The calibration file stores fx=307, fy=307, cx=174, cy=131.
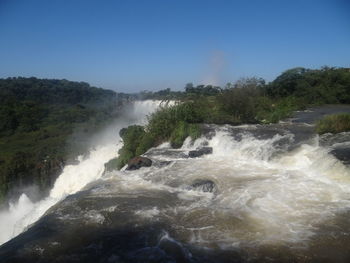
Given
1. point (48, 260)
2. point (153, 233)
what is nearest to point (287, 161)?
point (153, 233)

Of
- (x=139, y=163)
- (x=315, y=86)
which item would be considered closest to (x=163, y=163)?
(x=139, y=163)

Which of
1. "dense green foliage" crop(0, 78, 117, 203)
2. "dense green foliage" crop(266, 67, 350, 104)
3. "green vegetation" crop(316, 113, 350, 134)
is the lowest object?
"dense green foliage" crop(0, 78, 117, 203)

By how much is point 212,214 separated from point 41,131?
48289mm

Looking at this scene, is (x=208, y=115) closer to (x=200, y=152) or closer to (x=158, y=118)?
(x=158, y=118)

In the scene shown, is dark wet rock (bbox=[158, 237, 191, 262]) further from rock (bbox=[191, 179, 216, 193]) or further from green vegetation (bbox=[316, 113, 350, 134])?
green vegetation (bbox=[316, 113, 350, 134])

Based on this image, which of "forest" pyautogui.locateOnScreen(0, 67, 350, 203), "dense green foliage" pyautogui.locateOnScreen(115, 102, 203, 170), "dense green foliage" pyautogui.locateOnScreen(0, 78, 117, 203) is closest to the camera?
"dense green foliage" pyautogui.locateOnScreen(115, 102, 203, 170)

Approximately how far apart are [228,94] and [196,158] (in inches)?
416

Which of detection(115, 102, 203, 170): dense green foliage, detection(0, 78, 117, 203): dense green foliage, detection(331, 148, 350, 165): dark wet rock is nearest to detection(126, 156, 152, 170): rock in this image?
detection(115, 102, 203, 170): dense green foliage

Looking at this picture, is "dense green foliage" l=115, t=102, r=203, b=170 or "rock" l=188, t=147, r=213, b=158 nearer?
"rock" l=188, t=147, r=213, b=158

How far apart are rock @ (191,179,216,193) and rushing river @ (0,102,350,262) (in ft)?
0.13

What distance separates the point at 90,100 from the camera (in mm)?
91562

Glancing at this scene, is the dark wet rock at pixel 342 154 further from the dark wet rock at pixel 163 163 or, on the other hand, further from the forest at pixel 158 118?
the forest at pixel 158 118

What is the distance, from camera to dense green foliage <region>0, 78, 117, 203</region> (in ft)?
92.3

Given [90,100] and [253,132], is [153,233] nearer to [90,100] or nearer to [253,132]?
[253,132]
